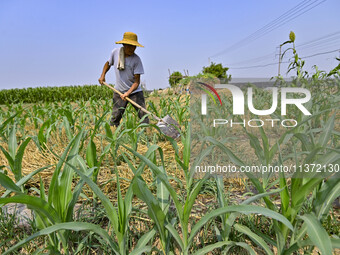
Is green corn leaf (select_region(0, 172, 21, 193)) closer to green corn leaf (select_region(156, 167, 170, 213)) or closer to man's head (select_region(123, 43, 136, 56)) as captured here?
green corn leaf (select_region(156, 167, 170, 213))

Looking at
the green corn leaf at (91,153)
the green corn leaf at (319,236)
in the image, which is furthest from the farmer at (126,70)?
the green corn leaf at (319,236)

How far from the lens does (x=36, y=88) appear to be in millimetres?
20141

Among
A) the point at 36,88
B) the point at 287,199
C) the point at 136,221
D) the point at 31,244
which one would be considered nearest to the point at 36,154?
the point at 31,244

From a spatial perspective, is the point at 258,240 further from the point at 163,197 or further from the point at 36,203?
the point at 36,203

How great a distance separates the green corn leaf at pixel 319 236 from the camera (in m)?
0.78

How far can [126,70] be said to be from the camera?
4074mm

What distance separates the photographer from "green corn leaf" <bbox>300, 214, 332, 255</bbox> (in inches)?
30.6

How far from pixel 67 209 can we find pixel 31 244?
464 mm

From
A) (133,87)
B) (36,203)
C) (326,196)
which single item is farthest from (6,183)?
(133,87)

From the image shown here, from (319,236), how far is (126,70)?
12.0 feet

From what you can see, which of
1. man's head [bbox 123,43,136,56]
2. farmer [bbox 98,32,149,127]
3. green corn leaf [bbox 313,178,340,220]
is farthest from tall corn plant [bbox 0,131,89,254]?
man's head [bbox 123,43,136,56]

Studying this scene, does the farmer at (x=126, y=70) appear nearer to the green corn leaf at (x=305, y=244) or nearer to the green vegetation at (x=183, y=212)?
the green vegetation at (x=183, y=212)

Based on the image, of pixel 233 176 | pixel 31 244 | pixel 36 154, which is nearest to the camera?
pixel 31 244

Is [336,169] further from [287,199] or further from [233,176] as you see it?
[233,176]
